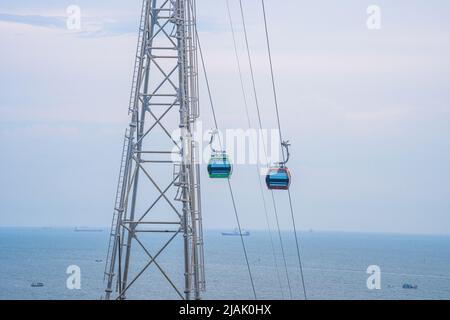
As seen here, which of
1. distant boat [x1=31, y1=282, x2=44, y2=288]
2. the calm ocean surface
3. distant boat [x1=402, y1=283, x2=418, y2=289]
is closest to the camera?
the calm ocean surface

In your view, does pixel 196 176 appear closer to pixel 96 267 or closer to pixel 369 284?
pixel 369 284

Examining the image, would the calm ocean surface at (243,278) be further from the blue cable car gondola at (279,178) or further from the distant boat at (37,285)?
the blue cable car gondola at (279,178)

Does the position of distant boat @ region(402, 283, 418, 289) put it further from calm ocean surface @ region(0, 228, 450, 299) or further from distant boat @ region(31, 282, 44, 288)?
distant boat @ region(31, 282, 44, 288)

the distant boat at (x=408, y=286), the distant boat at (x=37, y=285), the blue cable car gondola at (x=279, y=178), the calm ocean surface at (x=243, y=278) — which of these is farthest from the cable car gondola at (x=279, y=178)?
the distant boat at (x=408, y=286)

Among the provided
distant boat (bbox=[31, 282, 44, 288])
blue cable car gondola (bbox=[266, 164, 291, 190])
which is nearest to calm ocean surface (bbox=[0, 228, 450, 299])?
distant boat (bbox=[31, 282, 44, 288])

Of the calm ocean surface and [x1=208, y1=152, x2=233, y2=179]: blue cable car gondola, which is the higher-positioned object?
the calm ocean surface

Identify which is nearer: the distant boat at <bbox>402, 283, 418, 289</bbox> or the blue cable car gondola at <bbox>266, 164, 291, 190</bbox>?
the blue cable car gondola at <bbox>266, 164, 291, 190</bbox>

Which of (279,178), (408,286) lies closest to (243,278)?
(408,286)

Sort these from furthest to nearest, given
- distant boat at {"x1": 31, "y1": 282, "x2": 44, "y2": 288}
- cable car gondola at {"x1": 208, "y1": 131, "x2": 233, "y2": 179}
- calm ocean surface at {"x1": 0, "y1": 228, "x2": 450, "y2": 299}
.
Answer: distant boat at {"x1": 31, "y1": 282, "x2": 44, "y2": 288} → calm ocean surface at {"x1": 0, "y1": 228, "x2": 450, "y2": 299} → cable car gondola at {"x1": 208, "y1": 131, "x2": 233, "y2": 179}

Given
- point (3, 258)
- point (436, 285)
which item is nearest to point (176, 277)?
point (436, 285)

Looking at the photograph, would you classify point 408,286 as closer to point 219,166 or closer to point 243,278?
point 243,278
